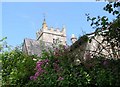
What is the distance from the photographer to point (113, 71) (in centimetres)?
652

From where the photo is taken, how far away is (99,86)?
6887 millimetres

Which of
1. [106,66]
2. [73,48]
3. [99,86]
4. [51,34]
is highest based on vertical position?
[51,34]

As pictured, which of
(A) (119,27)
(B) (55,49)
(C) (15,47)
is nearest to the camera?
(A) (119,27)

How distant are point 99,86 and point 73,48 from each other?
1594 mm

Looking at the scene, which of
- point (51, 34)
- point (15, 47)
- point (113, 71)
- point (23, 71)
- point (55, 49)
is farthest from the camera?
point (51, 34)

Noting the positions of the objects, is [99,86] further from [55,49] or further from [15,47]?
[15,47]

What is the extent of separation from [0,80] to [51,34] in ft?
162

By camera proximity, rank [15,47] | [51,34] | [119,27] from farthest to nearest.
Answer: [51,34], [15,47], [119,27]

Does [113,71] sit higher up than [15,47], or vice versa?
[15,47]

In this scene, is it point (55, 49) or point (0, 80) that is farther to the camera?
point (0, 80)

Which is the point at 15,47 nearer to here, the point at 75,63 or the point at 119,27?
the point at 75,63

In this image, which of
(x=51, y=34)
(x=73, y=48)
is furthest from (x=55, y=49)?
(x=51, y=34)

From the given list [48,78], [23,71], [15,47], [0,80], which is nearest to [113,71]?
[48,78]

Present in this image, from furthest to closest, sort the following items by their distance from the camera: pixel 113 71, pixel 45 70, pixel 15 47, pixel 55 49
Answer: pixel 15 47 < pixel 55 49 < pixel 45 70 < pixel 113 71
